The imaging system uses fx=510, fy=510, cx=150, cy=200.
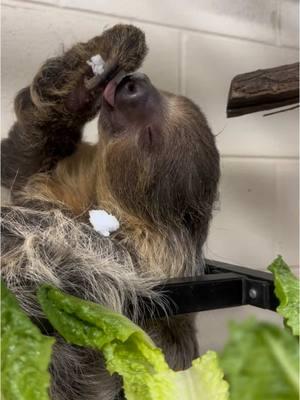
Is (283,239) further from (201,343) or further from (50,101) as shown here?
(50,101)

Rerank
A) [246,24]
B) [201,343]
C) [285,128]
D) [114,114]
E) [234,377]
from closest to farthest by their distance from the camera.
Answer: [234,377] < [114,114] < [201,343] < [246,24] < [285,128]

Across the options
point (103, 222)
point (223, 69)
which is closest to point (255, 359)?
point (103, 222)

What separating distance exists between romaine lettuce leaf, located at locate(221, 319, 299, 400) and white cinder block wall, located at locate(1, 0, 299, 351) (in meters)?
1.31

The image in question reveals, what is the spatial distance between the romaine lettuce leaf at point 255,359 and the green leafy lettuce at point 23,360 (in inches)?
9.1

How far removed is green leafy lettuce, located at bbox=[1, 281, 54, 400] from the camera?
0.47 m

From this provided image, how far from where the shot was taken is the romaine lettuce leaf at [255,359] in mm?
286

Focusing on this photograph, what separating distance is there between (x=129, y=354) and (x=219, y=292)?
0.34 metres

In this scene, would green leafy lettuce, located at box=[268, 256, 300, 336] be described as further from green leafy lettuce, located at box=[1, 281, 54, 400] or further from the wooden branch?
the wooden branch

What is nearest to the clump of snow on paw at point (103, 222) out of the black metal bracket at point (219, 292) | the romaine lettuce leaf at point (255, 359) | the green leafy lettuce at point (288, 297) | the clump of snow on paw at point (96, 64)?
the black metal bracket at point (219, 292)

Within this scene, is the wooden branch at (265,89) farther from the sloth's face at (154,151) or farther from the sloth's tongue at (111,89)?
the sloth's tongue at (111,89)

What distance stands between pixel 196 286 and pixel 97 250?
0.25 metres

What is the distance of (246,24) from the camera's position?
1.79 meters

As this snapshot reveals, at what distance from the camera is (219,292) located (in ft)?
3.09

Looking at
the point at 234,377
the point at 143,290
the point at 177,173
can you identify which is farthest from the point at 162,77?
the point at 234,377
